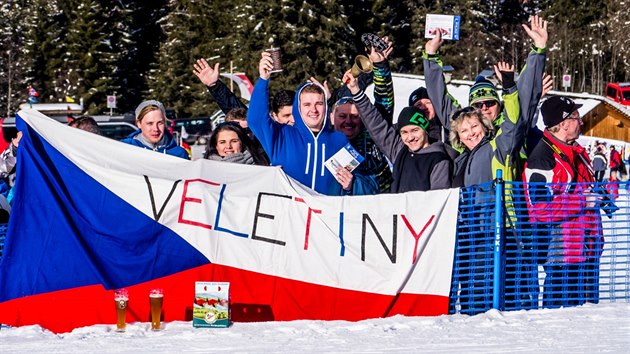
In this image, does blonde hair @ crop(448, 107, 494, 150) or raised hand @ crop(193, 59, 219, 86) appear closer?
blonde hair @ crop(448, 107, 494, 150)

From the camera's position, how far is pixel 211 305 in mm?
8312

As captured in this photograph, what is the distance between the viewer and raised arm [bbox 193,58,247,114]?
1001 centimetres

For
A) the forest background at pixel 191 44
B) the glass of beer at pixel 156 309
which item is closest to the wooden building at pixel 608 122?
the forest background at pixel 191 44

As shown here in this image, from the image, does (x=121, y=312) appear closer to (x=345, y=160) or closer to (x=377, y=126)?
(x=345, y=160)

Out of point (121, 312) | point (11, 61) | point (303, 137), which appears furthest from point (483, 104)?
point (11, 61)

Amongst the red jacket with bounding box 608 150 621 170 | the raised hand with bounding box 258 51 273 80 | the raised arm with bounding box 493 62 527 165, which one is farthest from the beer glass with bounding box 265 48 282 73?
the red jacket with bounding box 608 150 621 170

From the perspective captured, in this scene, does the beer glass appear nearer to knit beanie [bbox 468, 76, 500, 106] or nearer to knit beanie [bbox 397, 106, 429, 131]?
knit beanie [bbox 397, 106, 429, 131]

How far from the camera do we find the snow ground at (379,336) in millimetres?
7613

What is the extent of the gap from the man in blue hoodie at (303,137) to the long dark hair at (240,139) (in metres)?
0.39

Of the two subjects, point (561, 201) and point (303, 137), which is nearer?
point (561, 201)

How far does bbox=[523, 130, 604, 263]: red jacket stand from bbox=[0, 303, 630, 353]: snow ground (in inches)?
19.7

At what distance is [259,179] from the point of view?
8.86 m

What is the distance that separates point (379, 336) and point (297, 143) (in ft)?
5.90

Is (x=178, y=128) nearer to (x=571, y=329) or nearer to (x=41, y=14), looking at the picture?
(x=41, y=14)
